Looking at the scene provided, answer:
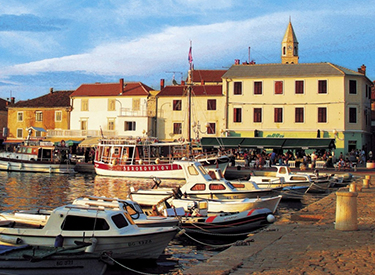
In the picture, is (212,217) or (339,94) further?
(339,94)

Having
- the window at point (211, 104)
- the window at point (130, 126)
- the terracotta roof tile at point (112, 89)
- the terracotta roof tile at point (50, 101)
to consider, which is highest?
the terracotta roof tile at point (112, 89)

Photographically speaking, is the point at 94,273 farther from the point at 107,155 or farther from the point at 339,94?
the point at 339,94

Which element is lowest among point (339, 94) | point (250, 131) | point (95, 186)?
point (95, 186)

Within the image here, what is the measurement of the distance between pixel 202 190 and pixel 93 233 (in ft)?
40.1

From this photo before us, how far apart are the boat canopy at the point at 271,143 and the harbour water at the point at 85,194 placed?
11640 millimetres

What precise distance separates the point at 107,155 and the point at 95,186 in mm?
10057

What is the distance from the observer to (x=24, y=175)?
44.9 meters

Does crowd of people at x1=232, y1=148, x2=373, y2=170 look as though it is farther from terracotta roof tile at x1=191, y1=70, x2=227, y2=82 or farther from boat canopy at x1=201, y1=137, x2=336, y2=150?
terracotta roof tile at x1=191, y1=70, x2=227, y2=82

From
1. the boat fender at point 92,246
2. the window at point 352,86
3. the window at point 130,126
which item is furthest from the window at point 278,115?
the boat fender at point 92,246

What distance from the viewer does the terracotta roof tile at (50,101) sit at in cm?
6494

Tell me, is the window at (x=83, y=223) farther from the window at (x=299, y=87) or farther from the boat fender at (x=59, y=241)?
the window at (x=299, y=87)

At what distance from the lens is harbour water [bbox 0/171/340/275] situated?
48.2 ft

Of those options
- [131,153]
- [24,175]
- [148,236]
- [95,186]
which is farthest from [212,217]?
[24,175]

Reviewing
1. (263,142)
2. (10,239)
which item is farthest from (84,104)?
(10,239)
